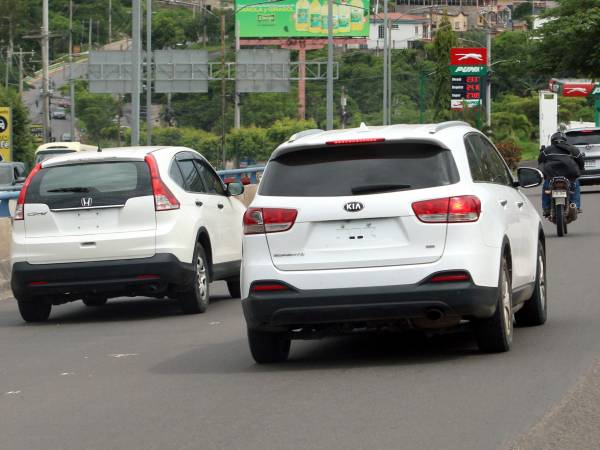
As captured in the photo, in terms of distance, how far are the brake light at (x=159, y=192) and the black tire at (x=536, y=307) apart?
3.85 m

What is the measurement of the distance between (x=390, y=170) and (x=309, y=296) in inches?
40.2

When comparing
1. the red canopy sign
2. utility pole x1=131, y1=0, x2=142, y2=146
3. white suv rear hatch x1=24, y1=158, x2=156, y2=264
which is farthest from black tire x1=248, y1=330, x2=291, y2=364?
the red canopy sign

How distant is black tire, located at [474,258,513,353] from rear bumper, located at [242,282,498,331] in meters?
0.18

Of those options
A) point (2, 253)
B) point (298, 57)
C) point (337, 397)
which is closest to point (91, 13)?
point (298, 57)

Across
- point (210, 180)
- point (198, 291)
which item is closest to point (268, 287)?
point (198, 291)

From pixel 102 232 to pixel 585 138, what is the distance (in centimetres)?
2886

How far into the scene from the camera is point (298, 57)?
143000 millimetres

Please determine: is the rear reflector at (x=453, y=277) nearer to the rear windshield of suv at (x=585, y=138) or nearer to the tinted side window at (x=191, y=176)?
the tinted side window at (x=191, y=176)

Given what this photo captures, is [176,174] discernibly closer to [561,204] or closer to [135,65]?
[561,204]

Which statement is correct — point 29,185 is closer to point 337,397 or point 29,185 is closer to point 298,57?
point 337,397

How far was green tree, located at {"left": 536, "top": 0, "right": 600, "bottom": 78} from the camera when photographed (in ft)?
199

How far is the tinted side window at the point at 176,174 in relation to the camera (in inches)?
613

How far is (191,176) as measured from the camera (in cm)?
1633

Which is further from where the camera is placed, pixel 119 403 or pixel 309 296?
pixel 309 296
